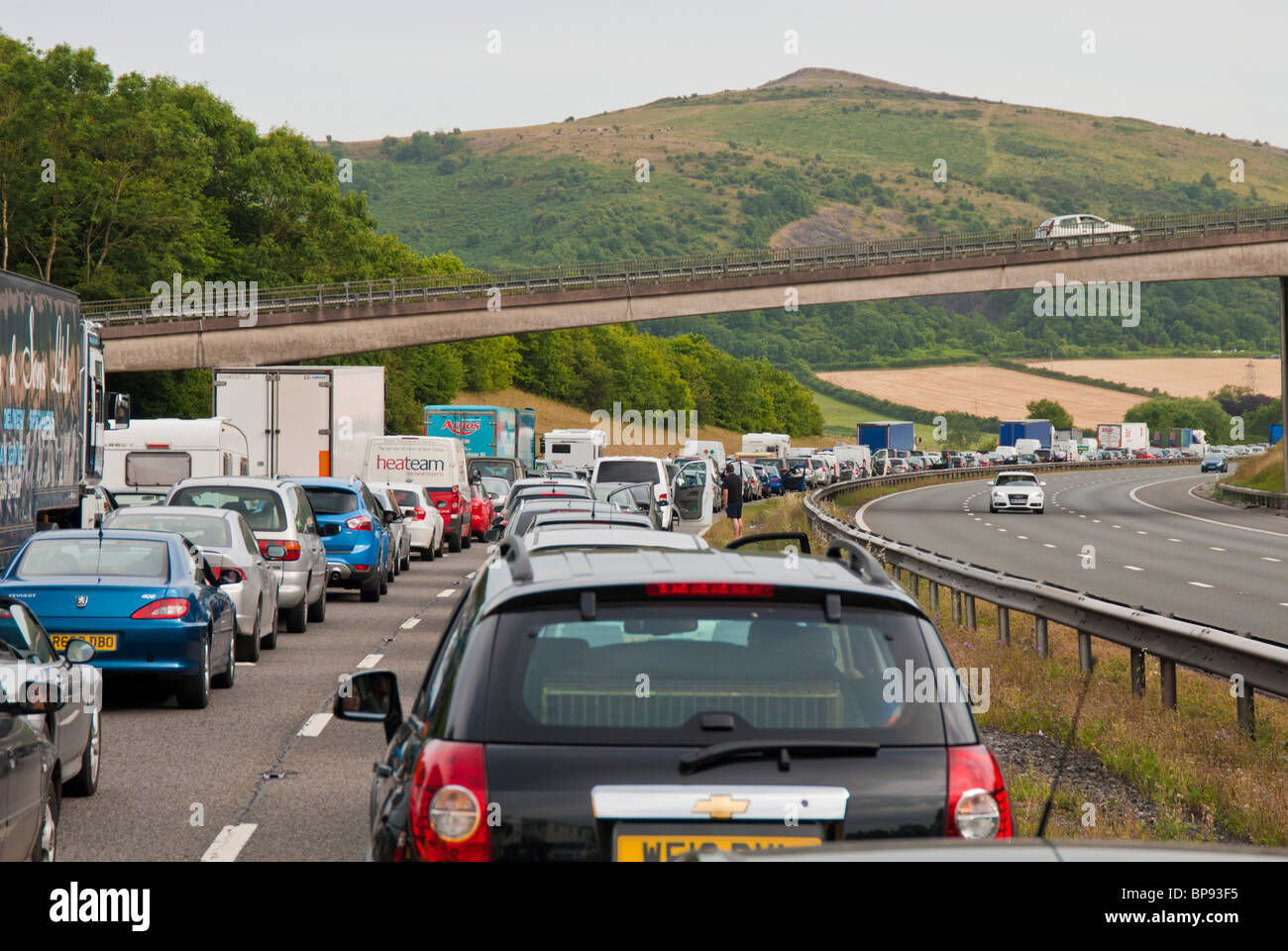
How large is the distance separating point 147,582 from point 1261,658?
7.68m

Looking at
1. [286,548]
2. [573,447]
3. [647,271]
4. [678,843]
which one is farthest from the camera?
[647,271]

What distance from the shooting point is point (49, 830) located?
274 inches

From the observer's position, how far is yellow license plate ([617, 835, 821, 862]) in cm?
423

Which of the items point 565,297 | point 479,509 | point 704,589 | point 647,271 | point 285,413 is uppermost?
point 647,271

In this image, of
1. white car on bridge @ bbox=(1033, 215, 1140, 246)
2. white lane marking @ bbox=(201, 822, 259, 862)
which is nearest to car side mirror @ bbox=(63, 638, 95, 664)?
white lane marking @ bbox=(201, 822, 259, 862)

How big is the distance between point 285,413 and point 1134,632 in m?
24.5

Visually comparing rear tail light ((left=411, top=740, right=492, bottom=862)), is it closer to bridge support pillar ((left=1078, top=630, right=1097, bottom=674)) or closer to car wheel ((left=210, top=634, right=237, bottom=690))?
bridge support pillar ((left=1078, top=630, right=1097, bottom=674))

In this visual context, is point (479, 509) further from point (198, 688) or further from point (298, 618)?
point (198, 688)

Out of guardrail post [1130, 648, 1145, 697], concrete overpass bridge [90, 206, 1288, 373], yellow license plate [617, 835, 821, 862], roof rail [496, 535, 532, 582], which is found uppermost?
concrete overpass bridge [90, 206, 1288, 373]

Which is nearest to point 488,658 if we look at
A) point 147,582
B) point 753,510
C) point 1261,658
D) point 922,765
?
point 922,765

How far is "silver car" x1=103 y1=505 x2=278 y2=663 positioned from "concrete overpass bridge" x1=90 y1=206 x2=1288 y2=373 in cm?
5077

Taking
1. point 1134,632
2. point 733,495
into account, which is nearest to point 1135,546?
point 733,495

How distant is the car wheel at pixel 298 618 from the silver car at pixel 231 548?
7.34 feet

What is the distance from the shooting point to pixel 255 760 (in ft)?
35.0
